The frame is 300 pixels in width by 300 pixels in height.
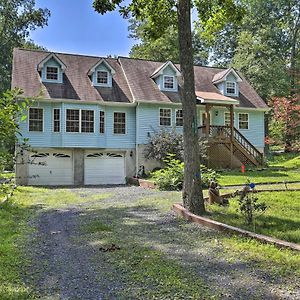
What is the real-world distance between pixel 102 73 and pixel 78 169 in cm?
630

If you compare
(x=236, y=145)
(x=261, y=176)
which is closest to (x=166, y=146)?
(x=236, y=145)

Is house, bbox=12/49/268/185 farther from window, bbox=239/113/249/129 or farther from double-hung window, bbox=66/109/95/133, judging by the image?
window, bbox=239/113/249/129

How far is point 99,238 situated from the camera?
Answer: 762 centimetres

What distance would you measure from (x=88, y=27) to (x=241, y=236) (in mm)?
15026

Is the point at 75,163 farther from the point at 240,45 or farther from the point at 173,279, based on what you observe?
the point at 240,45

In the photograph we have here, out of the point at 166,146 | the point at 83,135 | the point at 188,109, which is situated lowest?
the point at 166,146

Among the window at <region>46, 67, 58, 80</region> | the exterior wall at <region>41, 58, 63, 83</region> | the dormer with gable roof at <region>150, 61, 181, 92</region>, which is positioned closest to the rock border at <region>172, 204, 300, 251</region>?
the exterior wall at <region>41, 58, 63, 83</region>

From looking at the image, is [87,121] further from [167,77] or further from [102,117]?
[167,77]

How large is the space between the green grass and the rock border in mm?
414

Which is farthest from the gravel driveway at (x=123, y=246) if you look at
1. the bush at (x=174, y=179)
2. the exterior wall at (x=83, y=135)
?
the exterior wall at (x=83, y=135)

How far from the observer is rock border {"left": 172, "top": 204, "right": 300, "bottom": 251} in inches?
245

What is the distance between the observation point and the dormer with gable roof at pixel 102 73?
23.4 m

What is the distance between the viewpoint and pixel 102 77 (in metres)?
23.6

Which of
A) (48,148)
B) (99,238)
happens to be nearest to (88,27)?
(48,148)
